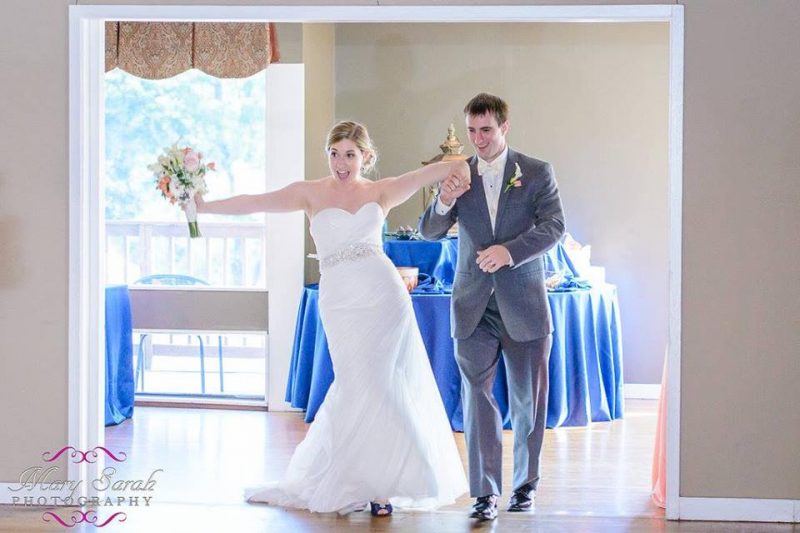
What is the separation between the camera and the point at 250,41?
6781 millimetres

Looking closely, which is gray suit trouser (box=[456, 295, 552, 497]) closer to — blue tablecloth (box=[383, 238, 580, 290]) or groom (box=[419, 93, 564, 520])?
groom (box=[419, 93, 564, 520])

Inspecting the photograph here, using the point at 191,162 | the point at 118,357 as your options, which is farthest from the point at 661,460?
the point at 118,357

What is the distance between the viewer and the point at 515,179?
427 cm

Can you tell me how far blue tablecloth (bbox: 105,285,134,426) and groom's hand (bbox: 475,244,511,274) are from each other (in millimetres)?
2768

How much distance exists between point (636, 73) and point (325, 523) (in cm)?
429

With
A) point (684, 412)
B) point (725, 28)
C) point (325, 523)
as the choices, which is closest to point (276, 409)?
point (325, 523)

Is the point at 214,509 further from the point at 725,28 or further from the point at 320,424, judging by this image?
the point at 725,28

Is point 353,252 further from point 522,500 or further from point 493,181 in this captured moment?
point 522,500

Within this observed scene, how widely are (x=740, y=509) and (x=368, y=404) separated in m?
1.46

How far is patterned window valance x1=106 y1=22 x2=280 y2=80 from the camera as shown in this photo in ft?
22.3

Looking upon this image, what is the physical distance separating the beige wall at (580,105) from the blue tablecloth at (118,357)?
2018mm

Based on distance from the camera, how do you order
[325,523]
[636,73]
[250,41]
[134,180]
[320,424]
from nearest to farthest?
1. [325,523]
2. [320,424]
3. [250,41]
4. [636,73]
5. [134,180]

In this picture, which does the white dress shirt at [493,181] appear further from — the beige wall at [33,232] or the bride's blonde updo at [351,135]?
the beige wall at [33,232]

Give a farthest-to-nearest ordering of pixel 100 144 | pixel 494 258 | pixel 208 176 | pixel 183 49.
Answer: pixel 208 176
pixel 183 49
pixel 100 144
pixel 494 258
